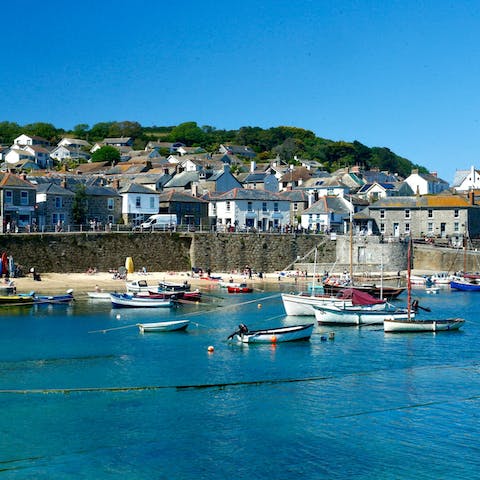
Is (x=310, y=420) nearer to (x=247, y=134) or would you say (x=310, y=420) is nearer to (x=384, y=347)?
(x=384, y=347)

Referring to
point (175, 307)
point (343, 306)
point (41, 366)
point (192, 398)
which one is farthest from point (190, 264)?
point (192, 398)

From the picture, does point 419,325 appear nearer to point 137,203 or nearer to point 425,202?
point 137,203

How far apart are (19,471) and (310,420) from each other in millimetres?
10064

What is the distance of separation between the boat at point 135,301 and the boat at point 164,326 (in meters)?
8.18

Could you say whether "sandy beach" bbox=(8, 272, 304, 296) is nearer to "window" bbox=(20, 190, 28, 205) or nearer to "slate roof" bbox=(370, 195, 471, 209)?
"window" bbox=(20, 190, 28, 205)

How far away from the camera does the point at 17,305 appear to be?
171 feet

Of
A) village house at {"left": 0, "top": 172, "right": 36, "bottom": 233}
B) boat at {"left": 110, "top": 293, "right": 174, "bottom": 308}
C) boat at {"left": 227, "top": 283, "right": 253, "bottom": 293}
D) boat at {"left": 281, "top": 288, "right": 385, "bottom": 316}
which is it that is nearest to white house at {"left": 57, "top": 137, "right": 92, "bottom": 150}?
village house at {"left": 0, "top": 172, "right": 36, "bottom": 233}

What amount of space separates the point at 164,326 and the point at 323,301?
10855 mm

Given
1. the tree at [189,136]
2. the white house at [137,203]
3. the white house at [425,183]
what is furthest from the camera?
the tree at [189,136]

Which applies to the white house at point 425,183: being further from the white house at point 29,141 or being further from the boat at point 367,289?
the white house at point 29,141

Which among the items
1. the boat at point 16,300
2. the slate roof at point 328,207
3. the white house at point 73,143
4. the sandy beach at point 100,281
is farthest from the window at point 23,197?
the white house at point 73,143

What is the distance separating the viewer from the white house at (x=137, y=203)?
255 feet

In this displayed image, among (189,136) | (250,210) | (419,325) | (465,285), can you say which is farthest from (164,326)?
(189,136)

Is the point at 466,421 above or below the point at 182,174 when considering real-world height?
below
